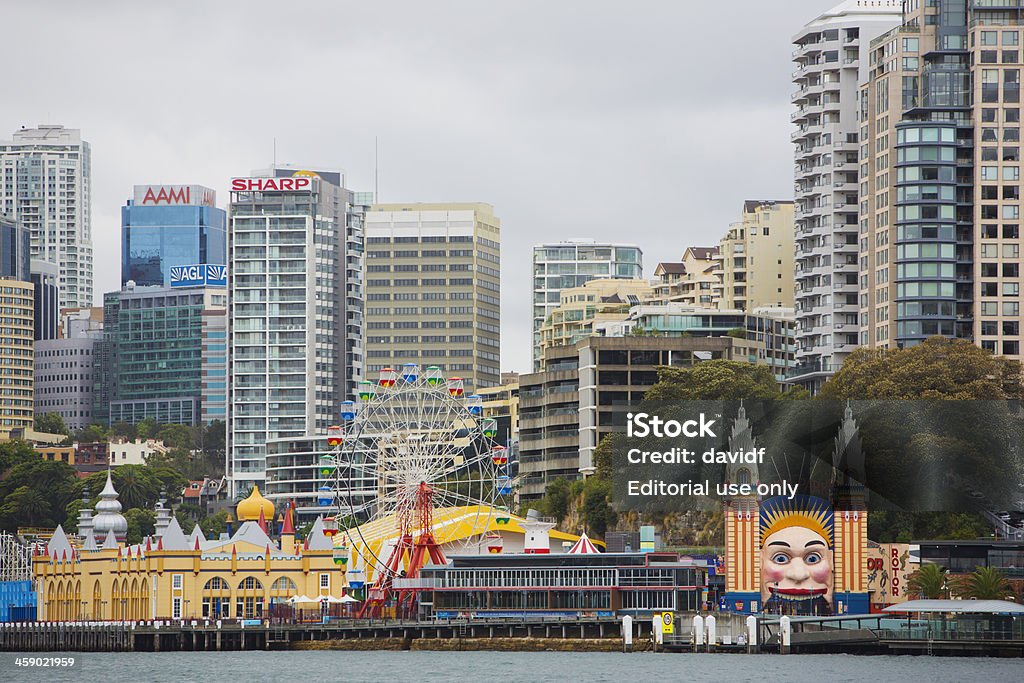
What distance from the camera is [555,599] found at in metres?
145

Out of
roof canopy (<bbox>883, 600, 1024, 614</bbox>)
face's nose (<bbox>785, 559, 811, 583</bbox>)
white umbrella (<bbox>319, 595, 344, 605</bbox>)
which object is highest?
face's nose (<bbox>785, 559, 811, 583</bbox>)

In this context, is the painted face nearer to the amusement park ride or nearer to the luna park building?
the amusement park ride

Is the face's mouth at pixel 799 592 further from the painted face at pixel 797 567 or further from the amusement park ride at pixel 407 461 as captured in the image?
the amusement park ride at pixel 407 461

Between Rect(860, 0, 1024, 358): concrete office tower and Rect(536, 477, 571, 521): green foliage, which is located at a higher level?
Rect(860, 0, 1024, 358): concrete office tower

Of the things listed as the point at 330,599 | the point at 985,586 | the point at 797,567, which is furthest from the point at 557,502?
the point at 985,586

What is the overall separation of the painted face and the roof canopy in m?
13.6

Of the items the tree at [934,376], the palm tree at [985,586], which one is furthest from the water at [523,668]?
the tree at [934,376]

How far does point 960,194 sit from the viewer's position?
594ft

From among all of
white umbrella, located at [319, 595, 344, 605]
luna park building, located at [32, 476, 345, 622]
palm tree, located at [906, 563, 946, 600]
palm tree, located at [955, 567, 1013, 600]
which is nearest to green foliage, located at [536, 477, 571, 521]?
luna park building, located at [32, 476, 345, 622]

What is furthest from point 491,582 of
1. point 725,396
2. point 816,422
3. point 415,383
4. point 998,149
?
point 998,149

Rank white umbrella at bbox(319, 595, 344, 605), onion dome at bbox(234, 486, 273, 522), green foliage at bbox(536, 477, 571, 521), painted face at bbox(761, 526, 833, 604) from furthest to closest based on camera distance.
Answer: green foliage at bbox(536, 477, 571, 521), onion dome at bbox(234, 486, 273, 522), white umbrella at bbox(319, 595, 344, 605), painted face at bbox(761, 526, 833, 604)

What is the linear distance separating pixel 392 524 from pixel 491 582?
2439 cm

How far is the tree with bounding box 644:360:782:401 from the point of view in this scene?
583 ft

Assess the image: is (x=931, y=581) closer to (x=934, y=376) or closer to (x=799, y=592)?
(x=799, y=592)
